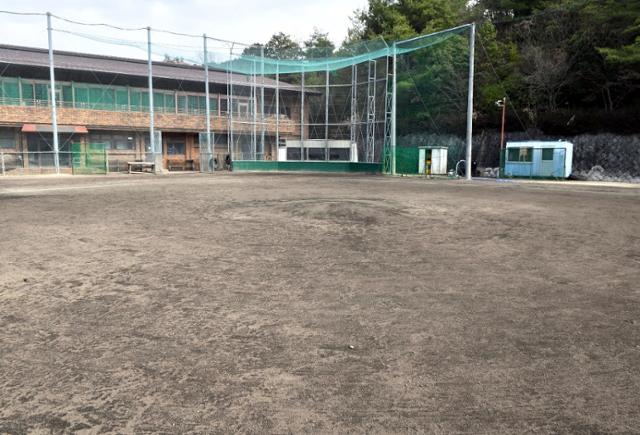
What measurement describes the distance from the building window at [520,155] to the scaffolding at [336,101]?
11.2 feet

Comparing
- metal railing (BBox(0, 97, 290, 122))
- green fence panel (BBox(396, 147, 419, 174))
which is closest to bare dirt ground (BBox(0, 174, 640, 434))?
green fence panel (BBox(396, 147, 419, 174))

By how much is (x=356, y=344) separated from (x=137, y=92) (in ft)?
119

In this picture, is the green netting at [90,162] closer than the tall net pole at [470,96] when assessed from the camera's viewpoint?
No

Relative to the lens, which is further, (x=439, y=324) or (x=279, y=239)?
(x=279, y=239)

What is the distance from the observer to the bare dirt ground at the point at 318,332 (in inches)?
104

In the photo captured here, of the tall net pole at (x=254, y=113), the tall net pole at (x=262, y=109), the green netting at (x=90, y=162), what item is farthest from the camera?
the tall net pole at (x=254, y=113)

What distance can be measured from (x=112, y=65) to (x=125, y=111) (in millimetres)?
4059

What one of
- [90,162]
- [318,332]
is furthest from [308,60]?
[318,332]

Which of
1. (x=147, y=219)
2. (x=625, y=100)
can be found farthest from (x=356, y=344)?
(x=625, y=100)

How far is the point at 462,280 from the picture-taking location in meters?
5.40

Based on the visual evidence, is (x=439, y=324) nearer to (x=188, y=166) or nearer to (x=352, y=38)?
(x=188, y=166)

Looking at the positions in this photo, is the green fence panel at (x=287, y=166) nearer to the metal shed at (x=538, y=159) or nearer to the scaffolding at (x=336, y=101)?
the scaffolding at (x=336, y=101)

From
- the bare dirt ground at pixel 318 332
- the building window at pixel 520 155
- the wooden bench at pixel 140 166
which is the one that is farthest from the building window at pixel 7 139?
the building window at pixel 520 155

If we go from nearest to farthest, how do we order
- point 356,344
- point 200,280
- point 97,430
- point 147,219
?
point 97,430
point 356,344
point 200,280
point 147,219
